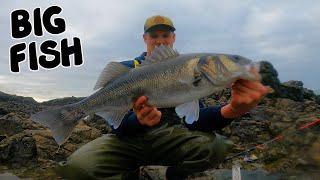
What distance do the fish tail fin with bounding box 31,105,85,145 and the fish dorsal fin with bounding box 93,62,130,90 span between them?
491mm

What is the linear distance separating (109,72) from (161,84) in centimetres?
100

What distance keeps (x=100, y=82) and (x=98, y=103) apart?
0.34 meters

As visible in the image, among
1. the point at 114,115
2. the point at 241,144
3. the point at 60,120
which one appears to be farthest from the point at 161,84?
the point at 241,144

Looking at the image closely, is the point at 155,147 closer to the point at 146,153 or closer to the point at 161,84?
the point at 146,153

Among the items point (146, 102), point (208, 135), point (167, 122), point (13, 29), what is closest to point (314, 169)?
point (208, 135)

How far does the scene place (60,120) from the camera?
5.92 m

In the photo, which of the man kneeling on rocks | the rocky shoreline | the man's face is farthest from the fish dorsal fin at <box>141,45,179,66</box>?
the rocky shoreline

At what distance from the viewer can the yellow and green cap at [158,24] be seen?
749cm

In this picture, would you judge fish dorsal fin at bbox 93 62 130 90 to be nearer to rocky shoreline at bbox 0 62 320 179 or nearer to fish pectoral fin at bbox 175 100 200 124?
fish pectoral fin at bbox 175 100 200 124

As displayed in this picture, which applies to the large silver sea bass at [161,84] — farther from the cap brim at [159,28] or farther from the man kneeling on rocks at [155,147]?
the cap brim at [159,28]

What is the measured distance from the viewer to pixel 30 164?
54.2ft

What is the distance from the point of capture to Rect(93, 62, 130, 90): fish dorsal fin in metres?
5.96

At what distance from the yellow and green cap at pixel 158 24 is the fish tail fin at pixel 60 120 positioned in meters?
2.29

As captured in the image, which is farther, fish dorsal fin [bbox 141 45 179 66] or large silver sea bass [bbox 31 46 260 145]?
fish dorsal fin [bbox 141 45 179 66]
